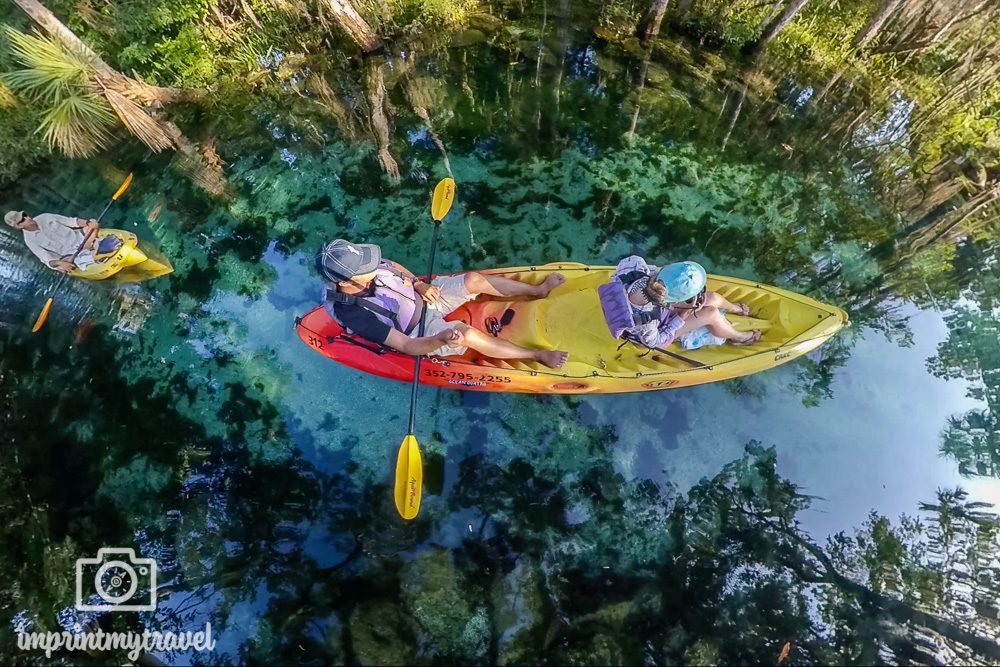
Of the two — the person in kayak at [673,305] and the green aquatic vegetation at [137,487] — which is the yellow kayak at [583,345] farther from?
the green aquatic vegetation at [137,487]

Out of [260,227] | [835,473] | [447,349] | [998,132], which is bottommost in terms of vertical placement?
[835,473]

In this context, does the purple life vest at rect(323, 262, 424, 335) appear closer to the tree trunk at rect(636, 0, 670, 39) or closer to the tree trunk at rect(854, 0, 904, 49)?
the tree trunk at rect(636, 0, 670, 39)

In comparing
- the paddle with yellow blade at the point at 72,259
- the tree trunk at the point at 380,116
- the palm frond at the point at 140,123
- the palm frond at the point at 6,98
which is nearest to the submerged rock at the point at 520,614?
the tree trunk at the point at 380,116

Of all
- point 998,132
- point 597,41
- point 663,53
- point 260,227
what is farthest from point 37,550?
point 998,132

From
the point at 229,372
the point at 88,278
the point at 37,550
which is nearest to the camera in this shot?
the point at 37,550

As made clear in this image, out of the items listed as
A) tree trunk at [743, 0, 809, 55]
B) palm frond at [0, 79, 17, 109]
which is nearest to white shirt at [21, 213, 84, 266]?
palm frond at [0, 79, 17, 109]

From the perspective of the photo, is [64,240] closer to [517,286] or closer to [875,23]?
[517,286]

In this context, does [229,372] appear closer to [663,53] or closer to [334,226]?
[334,226]
